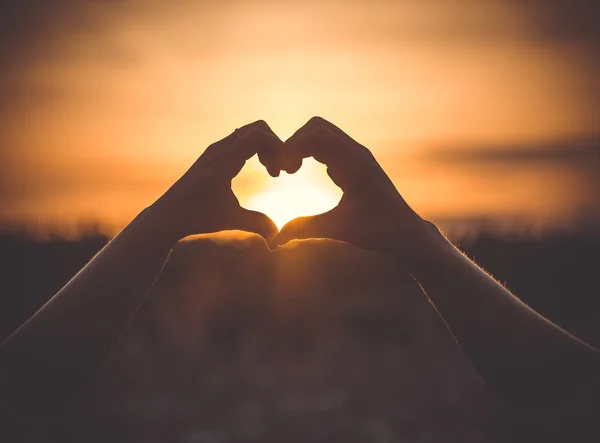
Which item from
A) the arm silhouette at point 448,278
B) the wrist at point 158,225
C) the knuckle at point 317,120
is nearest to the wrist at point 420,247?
the arm silhouette at point 448,278

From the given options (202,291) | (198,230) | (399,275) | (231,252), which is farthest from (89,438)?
(198,230)

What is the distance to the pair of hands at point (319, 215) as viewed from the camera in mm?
2854

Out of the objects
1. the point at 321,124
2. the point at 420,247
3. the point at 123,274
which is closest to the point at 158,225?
the point at 123,274

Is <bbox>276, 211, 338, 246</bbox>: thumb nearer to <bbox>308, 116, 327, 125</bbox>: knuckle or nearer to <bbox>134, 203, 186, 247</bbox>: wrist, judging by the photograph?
<bbox>308, 116, 327, 125</bbox>: knuckle

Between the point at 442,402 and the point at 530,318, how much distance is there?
24.7 metres

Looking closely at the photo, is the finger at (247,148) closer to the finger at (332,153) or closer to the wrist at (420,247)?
the finger at (332,153)

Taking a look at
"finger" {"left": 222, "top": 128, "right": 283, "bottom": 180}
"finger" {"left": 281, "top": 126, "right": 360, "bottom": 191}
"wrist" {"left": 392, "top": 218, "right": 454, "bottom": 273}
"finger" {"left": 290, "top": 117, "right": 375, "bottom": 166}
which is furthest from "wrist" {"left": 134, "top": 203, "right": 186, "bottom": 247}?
"wrist" {"left": 392, "top": 218, "right": 454, "bottom": 273}

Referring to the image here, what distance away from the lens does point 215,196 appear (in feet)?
9.82

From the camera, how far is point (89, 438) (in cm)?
2047

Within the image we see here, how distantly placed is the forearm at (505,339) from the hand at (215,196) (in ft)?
3.64

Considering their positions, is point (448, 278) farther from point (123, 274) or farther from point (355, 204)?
point (123, 274)

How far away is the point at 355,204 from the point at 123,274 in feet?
3.88

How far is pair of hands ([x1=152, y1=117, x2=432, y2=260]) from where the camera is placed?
2854 mm

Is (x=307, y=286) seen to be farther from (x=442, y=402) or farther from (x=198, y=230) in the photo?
(x=198, y=230)
